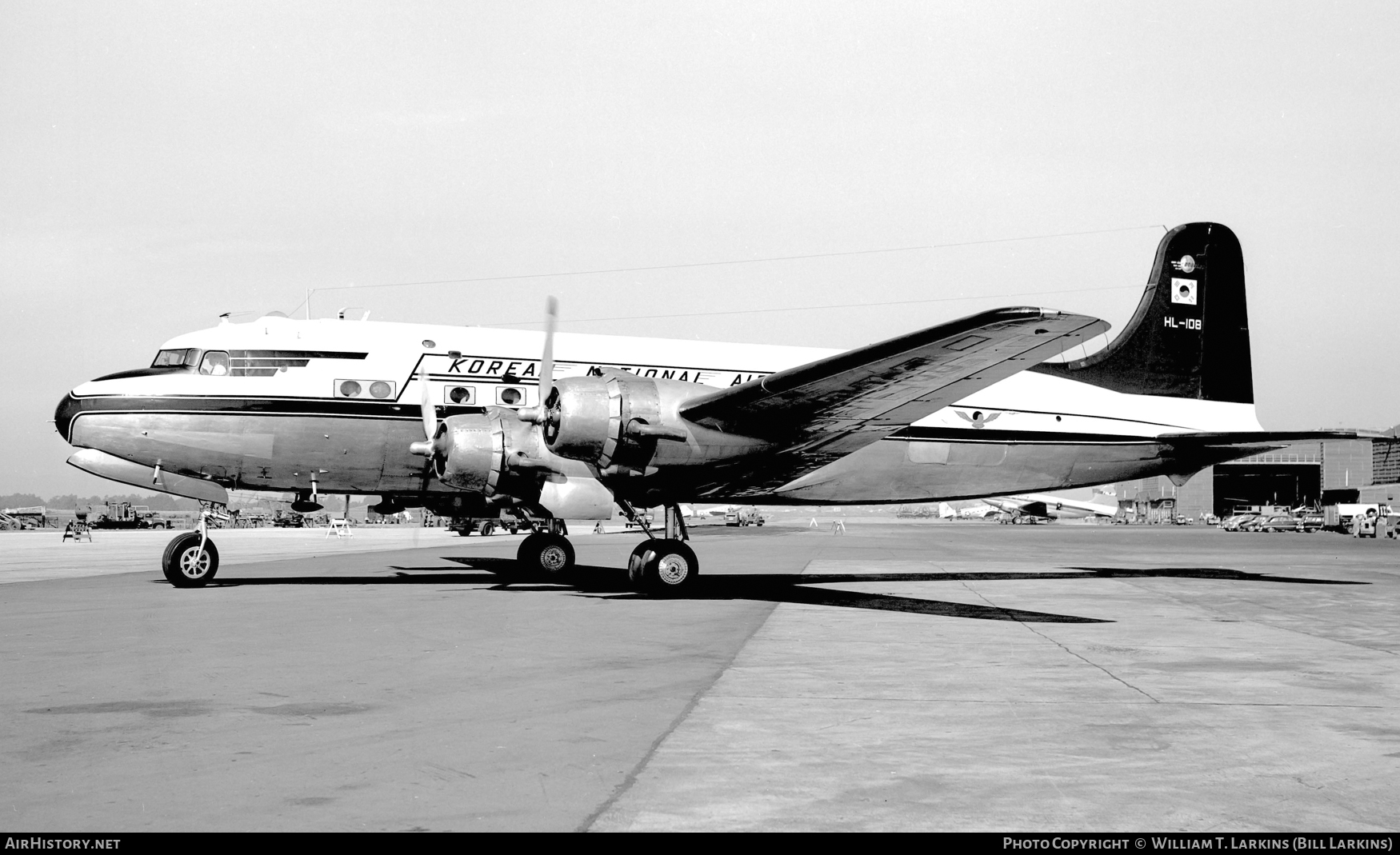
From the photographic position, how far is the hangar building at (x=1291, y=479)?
→ 3875 inches

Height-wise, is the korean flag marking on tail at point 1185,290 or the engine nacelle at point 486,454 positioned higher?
the korean flag marking on tail at point 1185,290

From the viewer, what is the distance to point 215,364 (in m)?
17.9

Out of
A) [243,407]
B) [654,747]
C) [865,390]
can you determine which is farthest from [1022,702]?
[243,407]

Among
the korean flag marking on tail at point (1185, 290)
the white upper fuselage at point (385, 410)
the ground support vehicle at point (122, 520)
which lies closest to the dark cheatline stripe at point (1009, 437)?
the white upper fuselage at point (385, 410)

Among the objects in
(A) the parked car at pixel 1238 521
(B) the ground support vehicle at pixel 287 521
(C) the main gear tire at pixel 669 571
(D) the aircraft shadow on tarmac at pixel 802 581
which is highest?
(C) the main gear tire at pixel 669 571

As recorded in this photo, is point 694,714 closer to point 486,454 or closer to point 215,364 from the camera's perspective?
point 486,454

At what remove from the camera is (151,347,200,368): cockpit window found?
707 inches

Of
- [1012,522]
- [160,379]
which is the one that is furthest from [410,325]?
[1012,522]

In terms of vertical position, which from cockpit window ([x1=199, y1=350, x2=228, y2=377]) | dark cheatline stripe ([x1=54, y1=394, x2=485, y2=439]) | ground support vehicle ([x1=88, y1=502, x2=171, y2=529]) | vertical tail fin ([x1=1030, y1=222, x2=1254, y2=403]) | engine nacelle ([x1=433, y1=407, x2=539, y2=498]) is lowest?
ground support vehicle ([x1=88, y1=502, x2=171, y2=529])

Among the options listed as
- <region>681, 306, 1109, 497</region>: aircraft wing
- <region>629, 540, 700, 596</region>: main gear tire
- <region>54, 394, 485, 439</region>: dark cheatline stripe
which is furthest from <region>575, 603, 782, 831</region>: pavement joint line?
<region>54, 394, 485, 439</region>: dark cheatline stripe

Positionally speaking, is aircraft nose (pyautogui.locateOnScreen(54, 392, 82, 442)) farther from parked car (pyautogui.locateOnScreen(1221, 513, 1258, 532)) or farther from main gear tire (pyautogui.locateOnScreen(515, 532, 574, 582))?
parked car (pyautogui.locateOnScreen(1221, 513, 1258, 532))

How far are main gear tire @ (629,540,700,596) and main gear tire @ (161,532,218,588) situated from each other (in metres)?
7.15

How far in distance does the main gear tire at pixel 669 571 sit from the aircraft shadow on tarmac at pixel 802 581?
0.20 metres

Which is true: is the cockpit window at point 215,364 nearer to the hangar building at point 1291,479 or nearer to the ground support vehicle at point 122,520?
the ground support vehicle at point 122,520
